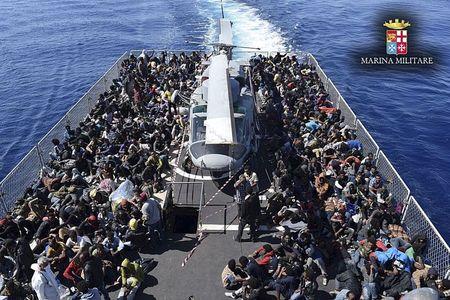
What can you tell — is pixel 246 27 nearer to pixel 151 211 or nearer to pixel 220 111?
pixel 220 111

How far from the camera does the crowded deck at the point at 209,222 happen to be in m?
13.3

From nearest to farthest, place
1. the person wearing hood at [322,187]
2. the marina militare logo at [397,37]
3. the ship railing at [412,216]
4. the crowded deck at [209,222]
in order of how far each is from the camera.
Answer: the crowded deck at [209,222]
the ship railing at [412,216]
the person wearing hood at [322,187]
the marina militare logo at [397,37]

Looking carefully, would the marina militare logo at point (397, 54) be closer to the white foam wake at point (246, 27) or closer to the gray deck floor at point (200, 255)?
the white foam wake at point (246, 27)

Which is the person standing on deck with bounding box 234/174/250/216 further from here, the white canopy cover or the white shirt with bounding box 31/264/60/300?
the white shirt with bounding box 31/264/60/300

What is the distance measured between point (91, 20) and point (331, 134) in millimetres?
61329

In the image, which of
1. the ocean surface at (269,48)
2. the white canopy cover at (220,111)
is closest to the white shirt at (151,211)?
the white canopy cover at (220,111)

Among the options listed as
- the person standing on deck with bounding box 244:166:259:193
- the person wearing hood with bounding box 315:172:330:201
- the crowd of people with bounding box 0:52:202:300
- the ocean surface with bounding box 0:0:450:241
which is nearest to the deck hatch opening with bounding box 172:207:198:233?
the crowd of people with bounding box 0:52:202:300

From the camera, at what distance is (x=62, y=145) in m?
21.8

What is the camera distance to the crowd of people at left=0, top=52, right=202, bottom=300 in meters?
13.4

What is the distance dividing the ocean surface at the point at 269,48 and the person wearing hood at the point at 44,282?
21249mm

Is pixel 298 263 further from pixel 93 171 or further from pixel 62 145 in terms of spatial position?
pixel 62 145

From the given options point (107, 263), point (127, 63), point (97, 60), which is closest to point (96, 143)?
point (107, 263)

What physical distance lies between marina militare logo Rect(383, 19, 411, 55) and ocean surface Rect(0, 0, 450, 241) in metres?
1.18

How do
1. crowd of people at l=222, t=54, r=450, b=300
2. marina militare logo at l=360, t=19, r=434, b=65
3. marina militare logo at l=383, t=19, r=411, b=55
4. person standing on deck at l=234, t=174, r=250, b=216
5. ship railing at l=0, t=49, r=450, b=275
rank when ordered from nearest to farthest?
crowd of people at l=222, t=54, r=450, b=300
ship railing at l=0, t=49, r=450, b=275
person standing on deck at l=234, t=174, r=250, b=216
marina militare logo at l=360, t=19, r=434, b=65
marina militare logo at l=383, t=19, r=411, b=55
